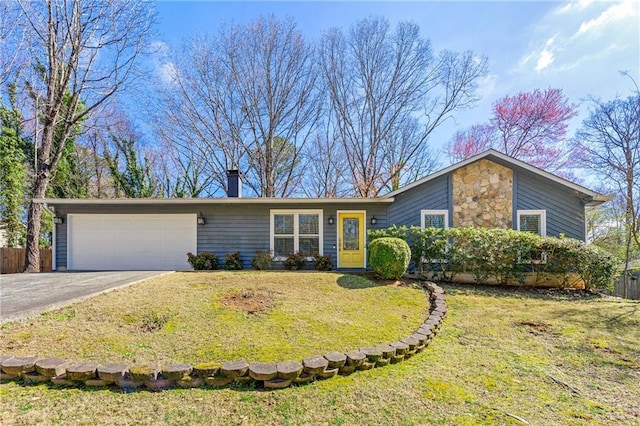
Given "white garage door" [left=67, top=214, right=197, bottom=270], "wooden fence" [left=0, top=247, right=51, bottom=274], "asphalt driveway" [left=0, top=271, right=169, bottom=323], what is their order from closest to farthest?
"asphalt driveway" [left=0, top=271, right=169, bottom=323], "white garage door" [left=67, top=214, right=197, bottom=270], "wooden fence" [left=0, top=247, right=51, bottom=274]

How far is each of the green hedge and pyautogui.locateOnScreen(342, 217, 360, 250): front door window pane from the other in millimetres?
2083

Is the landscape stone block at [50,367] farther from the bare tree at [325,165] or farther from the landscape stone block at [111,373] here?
the bare tree at [325,165]

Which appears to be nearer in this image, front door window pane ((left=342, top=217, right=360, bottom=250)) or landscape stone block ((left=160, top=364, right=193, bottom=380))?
landscape stone block ((left=160, top=364, right=193, bottom=380))

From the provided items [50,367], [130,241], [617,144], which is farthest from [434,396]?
[617,144]

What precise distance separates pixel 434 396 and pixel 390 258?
421cm

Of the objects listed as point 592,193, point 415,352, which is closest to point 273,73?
point 592,193

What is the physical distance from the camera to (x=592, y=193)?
822 cm

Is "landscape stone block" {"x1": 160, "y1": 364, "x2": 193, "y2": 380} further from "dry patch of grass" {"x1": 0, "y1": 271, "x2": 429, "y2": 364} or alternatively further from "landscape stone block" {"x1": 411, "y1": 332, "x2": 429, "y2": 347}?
"landscape stone block" {"x1": 411, "y1": 332, "x2": 429, "y2": 347}

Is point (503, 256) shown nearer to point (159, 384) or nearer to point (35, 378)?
point (159, 384)

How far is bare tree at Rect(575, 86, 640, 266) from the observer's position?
9.67 m

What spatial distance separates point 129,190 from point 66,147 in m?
3.56

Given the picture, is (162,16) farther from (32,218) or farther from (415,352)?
(415,352)

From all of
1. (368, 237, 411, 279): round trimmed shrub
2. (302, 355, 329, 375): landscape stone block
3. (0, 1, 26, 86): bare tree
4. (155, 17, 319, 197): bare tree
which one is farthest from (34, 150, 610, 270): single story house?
(155, 17, 319, 197): bare tree

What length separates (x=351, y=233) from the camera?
9703mm
